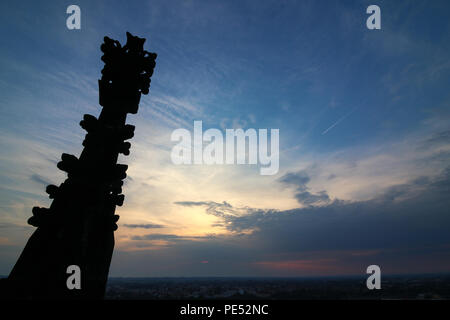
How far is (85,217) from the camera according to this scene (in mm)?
4754

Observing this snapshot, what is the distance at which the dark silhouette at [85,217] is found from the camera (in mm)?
4355

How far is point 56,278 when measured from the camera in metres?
4.36

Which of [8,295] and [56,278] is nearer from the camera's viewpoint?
[8,295]

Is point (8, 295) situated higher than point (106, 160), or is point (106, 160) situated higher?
point (106, 160)

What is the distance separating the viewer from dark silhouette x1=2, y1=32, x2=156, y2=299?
436cm
